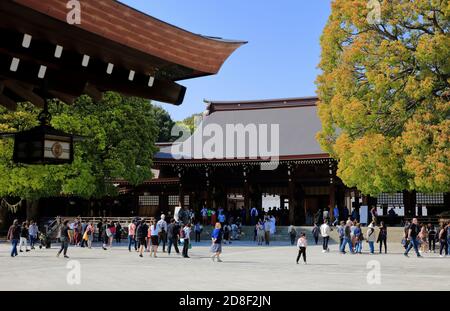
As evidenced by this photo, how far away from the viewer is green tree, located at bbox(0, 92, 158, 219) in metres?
26.5

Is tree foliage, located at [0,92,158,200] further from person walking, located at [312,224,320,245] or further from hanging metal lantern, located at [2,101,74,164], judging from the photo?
hanging metal lantern, located at [2,101,74,164]

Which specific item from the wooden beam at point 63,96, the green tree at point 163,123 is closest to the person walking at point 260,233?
the wooden beam at point 63,96

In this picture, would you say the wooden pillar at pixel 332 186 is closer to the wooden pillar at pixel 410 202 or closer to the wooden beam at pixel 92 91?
the wooden pillar at pixel 410 202

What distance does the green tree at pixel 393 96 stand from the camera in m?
20.2

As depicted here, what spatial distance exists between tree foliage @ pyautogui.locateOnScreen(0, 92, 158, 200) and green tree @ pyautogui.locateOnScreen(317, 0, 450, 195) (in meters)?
12.7

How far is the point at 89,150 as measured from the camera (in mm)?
28516

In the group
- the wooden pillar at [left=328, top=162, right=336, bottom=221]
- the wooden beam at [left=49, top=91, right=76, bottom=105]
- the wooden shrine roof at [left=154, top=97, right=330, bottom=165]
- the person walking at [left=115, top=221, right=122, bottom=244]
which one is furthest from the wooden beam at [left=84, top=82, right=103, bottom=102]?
the wooden pillar at [left=328, top=162, right=336, bottom=221]

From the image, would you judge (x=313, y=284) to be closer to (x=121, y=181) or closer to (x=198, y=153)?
(x=198, y=153)

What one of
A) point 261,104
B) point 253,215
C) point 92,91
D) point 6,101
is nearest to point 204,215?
point 253,215

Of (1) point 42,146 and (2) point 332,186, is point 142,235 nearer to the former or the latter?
(1) point 42,146

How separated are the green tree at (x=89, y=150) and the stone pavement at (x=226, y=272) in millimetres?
6942

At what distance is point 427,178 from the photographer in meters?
20.1
